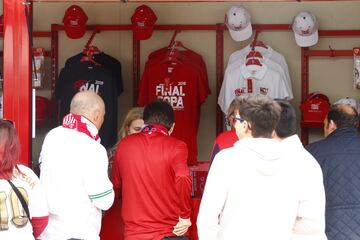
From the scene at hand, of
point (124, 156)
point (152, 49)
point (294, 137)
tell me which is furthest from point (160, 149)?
point (152, 49)

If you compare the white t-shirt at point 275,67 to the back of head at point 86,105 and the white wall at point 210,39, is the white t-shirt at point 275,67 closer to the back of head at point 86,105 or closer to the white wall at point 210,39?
the white wall at point 210,39

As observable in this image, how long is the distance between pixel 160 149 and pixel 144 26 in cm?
349

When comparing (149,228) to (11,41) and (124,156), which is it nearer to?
(124,156)

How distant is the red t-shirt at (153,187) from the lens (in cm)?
478

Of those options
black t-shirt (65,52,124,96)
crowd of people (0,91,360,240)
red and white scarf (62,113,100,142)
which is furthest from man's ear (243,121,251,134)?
black t-shirt (65,52,124,96)

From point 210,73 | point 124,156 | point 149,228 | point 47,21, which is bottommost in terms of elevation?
point 149,228

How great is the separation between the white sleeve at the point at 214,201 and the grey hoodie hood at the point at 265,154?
0.52 ft

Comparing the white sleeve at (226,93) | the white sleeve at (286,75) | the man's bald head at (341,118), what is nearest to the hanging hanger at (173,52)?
the white sleeve at (226,93)

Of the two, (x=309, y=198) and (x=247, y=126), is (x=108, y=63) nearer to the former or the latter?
(x=247, y=126)

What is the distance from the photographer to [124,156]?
4.85 meters

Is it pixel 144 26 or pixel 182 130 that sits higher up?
pixel 144 26

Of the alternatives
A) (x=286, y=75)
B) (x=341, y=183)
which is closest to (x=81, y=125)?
(x=341, y=183)

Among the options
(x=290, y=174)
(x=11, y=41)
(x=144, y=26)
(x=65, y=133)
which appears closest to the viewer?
(x=290, y=174)

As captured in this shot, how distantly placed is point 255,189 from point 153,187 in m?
1.24
